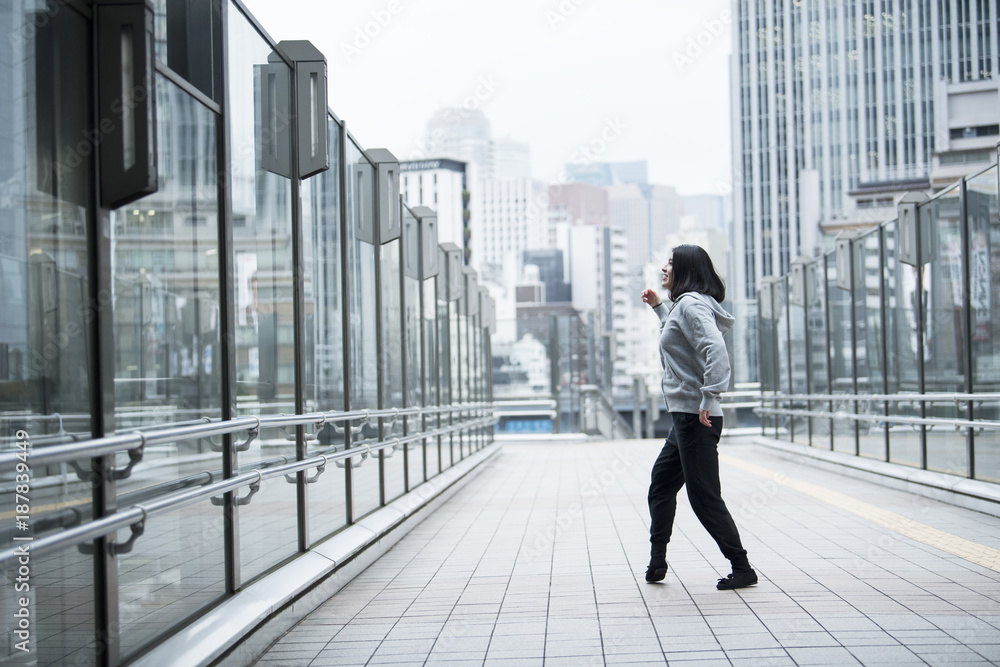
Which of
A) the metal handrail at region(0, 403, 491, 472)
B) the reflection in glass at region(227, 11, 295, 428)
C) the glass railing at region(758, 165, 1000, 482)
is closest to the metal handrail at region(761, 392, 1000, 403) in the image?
the glass railing at region(758, 165, 1000, 482)

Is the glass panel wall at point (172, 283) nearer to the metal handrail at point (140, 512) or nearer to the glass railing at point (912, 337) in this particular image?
the metal handrail at point (140, 512)

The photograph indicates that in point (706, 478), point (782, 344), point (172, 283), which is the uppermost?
point (172, 283)

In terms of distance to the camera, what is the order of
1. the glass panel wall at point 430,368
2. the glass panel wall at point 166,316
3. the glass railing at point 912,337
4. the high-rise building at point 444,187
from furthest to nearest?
the high-rise building at point 444,187 → the glass panel wall at point 430,368 → the glass railing at point 912,337 → the glass panel wall at point 166,316

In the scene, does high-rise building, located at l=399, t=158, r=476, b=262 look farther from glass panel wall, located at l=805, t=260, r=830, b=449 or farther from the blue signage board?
glass panel wall, located at l=805, t=260, r=830, b=449

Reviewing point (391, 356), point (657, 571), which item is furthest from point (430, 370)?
point (657, 571)

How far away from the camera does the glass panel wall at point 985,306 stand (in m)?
6.85

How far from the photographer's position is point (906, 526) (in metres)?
6.25

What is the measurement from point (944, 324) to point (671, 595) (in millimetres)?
4595

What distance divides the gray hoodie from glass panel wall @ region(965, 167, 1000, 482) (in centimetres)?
318

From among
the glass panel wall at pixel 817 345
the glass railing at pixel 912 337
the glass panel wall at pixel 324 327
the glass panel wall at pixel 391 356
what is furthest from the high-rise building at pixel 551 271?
the glass panel wall at pixel 324 327

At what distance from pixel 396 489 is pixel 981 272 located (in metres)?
4.60

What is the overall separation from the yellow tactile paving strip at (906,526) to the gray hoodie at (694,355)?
5.51ft

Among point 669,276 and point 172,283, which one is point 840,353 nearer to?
point 669,276

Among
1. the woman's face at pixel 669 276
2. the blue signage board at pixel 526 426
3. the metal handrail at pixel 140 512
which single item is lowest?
the blue signage board at pixel 526 426
